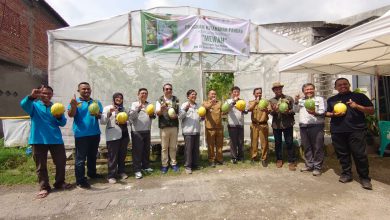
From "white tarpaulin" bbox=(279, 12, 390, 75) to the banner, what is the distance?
6.33 ft

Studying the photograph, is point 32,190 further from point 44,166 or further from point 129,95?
point 129,95

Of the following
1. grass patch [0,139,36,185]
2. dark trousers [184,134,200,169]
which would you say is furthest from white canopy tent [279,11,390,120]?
grass patch [0,139,36,185]

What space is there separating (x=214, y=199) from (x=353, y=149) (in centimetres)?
270

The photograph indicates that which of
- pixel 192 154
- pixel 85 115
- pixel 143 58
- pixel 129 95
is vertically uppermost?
pixel 143 58

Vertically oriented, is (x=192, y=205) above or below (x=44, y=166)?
below

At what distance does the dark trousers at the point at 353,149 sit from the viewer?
183 inches

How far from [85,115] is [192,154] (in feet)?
7.99

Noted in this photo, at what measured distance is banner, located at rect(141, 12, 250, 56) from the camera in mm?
7293

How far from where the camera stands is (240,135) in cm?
632

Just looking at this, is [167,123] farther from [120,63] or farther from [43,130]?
[120,63]

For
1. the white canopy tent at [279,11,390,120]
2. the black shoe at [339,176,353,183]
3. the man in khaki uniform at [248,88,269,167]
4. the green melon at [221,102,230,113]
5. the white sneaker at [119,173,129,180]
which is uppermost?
the white canopy tent at [279,11,390,120]

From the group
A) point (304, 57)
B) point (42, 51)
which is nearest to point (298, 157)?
point (304, 57)

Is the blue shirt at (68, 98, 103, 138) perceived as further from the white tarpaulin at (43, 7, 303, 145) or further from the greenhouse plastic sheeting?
the greenhouse plastic sheeting

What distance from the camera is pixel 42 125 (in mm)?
4543
